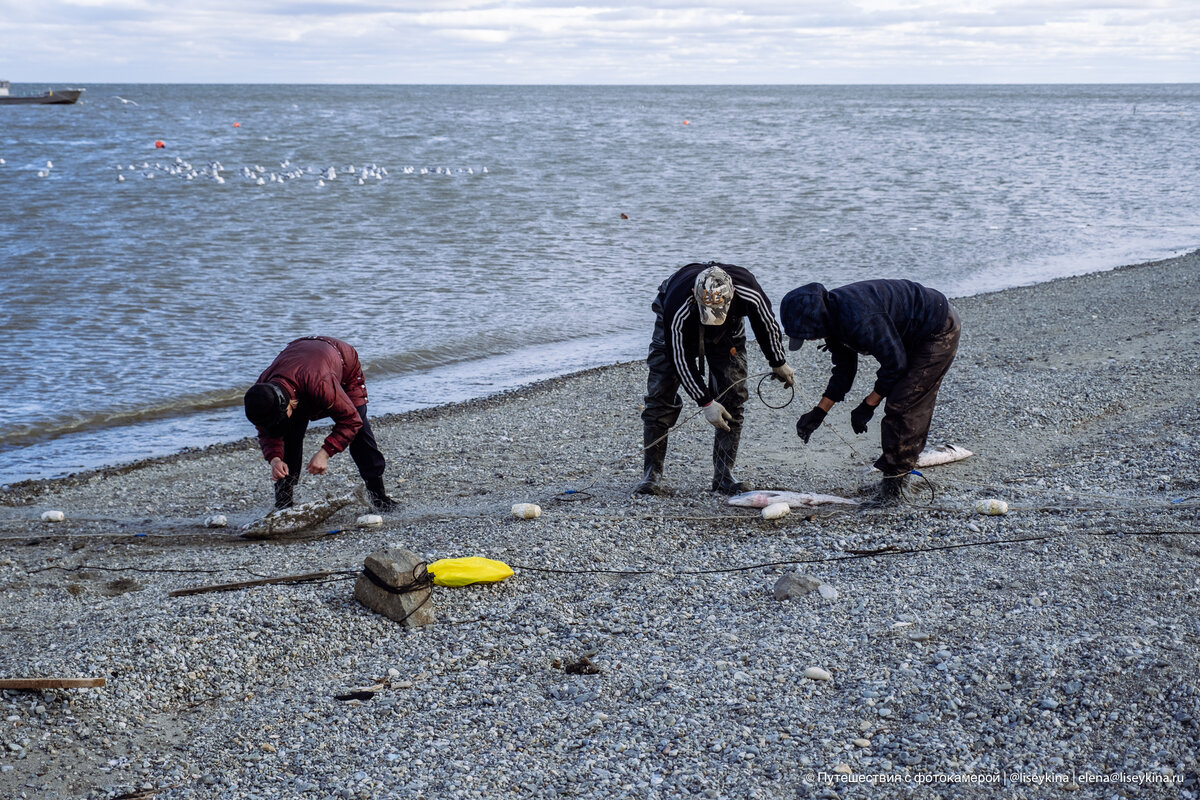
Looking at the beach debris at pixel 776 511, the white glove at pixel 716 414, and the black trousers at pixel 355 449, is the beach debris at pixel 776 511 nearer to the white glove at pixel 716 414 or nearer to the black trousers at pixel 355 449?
the white glove at pixel 716 414

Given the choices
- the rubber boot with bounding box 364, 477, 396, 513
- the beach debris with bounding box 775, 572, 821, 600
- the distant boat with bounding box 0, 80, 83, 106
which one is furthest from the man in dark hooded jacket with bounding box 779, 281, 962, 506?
the distant boat with bounding box 0, 80, 83, 106

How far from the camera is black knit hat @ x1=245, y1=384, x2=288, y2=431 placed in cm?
552

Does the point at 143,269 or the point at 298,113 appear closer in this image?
the point at 143,269

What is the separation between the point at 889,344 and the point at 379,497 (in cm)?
375

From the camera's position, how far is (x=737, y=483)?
7078 millimetres

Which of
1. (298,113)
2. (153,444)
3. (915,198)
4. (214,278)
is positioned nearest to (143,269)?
(214,278)

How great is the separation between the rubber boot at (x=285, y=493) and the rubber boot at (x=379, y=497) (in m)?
0.52

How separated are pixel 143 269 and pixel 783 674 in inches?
655

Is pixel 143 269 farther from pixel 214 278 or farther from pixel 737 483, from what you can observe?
pixel 737 483

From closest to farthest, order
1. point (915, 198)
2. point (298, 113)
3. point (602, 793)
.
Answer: point (602, 793), point (915, 198), point (298, 113)

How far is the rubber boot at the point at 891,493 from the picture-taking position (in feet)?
21.2

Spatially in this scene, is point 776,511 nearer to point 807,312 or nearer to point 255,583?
point 807,312

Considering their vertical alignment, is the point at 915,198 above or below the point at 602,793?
above

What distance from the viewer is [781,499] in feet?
21.4
